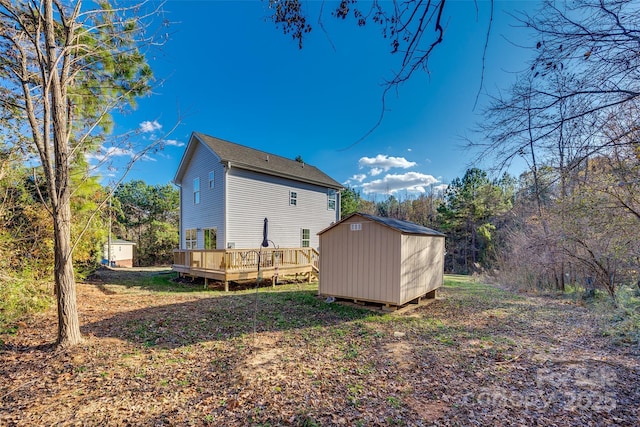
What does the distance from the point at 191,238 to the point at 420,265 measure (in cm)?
1184

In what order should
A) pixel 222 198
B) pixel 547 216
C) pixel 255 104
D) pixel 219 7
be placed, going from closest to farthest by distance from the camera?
pixel 219 7 → pixel 547 216 → pixel 222 198 → pixel 255 104

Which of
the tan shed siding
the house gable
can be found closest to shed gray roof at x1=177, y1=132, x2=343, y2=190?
the house gable

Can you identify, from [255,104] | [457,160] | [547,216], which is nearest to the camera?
[457,160]

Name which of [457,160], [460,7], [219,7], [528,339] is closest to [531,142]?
[457,160]

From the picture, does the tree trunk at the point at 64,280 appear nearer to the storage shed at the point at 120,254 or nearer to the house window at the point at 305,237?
the house window at the point at 305,237

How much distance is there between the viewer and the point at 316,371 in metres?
3.90

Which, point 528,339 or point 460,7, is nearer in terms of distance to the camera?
point 460,7

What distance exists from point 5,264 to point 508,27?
8.89 metres

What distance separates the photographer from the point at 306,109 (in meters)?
15.3

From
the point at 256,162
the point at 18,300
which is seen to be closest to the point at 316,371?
the point at 18,300

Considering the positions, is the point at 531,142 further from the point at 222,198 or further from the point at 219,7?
the point at 222,198

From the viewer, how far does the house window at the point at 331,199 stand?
57.6 feet

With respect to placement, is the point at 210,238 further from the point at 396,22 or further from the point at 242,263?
the point at 396,22

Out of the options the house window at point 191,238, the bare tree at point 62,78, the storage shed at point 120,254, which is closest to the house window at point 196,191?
the house window at point 191,238
